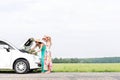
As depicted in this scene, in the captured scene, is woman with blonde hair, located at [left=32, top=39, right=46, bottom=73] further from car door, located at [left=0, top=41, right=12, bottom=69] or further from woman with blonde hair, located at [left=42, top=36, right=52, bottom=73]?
car door, located at [left=0, top=41, right=12, bottom=69]

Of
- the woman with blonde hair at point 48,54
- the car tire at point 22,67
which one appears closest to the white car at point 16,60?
the car tire at point 22,67

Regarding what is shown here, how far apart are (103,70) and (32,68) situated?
129 inches

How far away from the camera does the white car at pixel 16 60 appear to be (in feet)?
64.5

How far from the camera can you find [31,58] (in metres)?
19.8

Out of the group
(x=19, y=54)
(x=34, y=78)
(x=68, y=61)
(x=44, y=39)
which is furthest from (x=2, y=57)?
(x=68, y=61)

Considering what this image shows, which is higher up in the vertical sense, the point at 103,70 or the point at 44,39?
the point at 44,39

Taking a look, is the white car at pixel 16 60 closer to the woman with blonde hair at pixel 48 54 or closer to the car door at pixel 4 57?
the car door at pixel 4 57

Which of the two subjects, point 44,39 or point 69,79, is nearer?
point 69,79

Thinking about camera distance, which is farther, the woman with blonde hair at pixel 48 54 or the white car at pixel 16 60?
the woman with blonde hair at pixel 48 54

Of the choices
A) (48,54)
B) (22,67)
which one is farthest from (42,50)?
(22,67)

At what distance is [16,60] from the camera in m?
19.7

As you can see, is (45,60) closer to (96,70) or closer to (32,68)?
(32,68)

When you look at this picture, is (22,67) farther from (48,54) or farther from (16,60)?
(48,54)

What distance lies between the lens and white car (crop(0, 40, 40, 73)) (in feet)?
64.5
